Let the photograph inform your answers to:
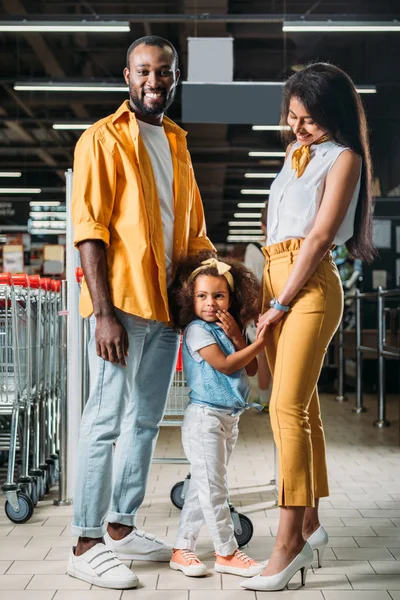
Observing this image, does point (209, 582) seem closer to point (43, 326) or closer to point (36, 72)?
point (43, 326)

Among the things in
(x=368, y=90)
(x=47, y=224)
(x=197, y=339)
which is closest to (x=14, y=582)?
(x=197, y=339)

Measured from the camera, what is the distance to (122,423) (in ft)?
9.47

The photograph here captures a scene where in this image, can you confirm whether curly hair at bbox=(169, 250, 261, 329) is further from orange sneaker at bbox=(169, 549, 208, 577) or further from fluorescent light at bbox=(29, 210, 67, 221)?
fluorescent light at bbox=(29, 210, 67, 221)

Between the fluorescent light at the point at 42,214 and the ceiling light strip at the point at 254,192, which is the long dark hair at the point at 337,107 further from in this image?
the ceiling light strip at the point at 254,192

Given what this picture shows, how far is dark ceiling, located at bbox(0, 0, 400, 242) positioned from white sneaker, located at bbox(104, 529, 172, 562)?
6.92 m

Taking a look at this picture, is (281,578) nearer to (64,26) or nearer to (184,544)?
(184,544)

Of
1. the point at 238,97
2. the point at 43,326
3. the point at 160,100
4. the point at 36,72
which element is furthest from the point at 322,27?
the point at 160,100

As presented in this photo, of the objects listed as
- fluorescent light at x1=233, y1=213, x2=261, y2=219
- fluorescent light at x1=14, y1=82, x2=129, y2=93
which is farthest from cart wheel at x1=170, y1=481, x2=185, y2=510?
fluorescent light at x1=233, y1=213, x2=261, y2=219

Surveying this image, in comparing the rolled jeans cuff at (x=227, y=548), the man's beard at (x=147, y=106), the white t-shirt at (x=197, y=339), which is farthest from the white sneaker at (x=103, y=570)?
the man's beard at (x=147, y=106)

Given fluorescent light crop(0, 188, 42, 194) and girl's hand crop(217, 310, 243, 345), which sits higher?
fluorescent light crop(0, 188, 42, 194)

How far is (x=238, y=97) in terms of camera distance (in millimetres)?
8117

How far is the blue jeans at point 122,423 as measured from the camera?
2.67 m

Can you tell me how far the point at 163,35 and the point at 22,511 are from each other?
7.70 metres

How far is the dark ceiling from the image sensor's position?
9.47 m
